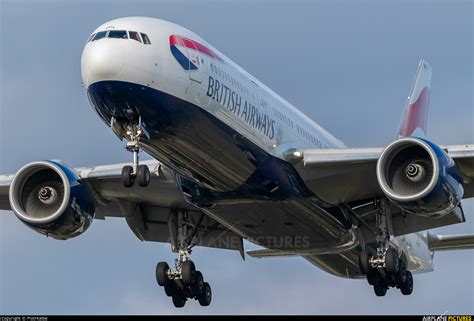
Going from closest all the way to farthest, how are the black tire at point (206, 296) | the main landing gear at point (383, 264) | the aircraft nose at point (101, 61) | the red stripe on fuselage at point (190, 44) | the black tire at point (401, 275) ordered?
the aircraft nose at point (101, 61)
the red stripe on fuselage at point (190, 44)
the main landing gear at point (383, 264)
the black tire at point (401, 275)
the black tire at point (206, 296)

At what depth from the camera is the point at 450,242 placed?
45031 millimetres

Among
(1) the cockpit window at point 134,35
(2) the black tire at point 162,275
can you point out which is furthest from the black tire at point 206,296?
(1) the cockpit window at point 134,35

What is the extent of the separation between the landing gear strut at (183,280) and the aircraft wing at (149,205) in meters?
0.63

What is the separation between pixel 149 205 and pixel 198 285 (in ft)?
11.2

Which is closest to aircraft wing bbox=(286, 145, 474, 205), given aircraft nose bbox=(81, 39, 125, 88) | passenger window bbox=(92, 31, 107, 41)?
aircraft nose bbox=(81, 39, 125, 88)

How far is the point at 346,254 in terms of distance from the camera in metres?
43.2

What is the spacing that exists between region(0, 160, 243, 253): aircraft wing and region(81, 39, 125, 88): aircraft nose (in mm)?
5627

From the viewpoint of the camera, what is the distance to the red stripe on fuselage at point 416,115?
162 feet

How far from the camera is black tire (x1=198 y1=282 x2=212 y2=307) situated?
1611 inches

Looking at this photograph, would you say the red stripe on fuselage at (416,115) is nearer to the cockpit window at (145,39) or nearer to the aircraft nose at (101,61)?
the cockpit window at (145,39)

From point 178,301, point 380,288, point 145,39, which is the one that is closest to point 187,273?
point 178,301

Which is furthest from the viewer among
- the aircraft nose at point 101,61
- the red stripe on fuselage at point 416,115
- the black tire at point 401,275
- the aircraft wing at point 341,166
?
the red stripe on fuselage at point 416,115

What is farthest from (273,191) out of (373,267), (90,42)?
(90,42)

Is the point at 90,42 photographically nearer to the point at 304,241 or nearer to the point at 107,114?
the point at 107,114
